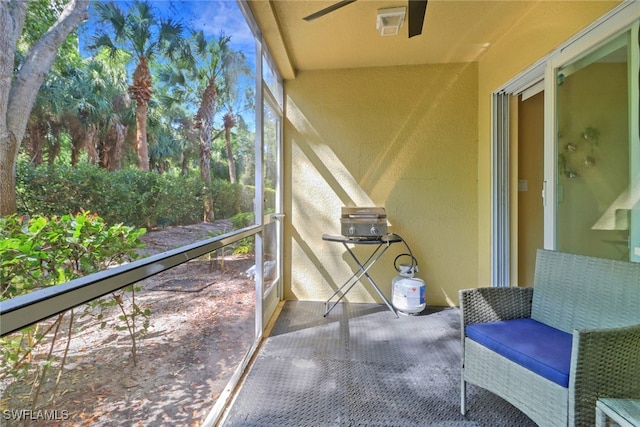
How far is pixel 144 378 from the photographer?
1.19m

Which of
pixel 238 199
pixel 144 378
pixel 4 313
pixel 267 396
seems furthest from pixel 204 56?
pixel 267 396

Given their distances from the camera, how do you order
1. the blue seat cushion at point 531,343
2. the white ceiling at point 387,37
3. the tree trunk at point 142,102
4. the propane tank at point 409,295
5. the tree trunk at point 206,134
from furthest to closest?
the propane tank at point 409,295, the white ceiling at point 387,37, the tree trunk at point 206,134, the blue seat cushion at point 531,343, the tree trunk at point 142,102

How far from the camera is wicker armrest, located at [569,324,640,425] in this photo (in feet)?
3.47

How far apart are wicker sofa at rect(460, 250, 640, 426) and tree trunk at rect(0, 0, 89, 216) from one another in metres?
1.83

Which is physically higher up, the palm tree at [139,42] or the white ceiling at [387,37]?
the white ceiling at [387,37]

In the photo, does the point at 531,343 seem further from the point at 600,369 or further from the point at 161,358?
the point at 161,358

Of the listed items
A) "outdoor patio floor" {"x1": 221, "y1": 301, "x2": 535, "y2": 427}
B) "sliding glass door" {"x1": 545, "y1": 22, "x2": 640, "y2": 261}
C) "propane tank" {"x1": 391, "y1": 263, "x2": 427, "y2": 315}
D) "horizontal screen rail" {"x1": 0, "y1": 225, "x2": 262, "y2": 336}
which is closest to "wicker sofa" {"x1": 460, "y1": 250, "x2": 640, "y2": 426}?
"outdoor patio floor" {"x1": 221, "y1": 301, "x2": 535, "y2": 427}

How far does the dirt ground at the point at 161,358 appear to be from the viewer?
873 mm

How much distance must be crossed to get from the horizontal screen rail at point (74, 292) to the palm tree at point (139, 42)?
0.37m

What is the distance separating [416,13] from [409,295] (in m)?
2.53

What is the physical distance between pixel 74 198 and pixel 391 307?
9.57ft

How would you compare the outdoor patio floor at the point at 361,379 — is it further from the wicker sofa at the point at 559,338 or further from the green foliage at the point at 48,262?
the green foliage at the point at 48,262

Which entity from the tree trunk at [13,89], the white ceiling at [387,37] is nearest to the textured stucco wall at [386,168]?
the white ceiling at [387,37]

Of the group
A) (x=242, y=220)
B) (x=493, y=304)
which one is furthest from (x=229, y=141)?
(x=493, y=304)
